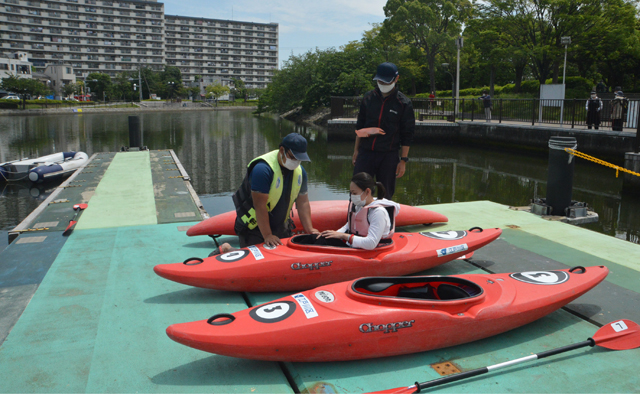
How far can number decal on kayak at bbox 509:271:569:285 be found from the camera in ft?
11.8

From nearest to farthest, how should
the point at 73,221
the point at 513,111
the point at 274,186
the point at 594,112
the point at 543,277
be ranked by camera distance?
1. the point at 543,277
2. the point at 274,186
3. the point at 73,221
4. the point at 594,112
5. the point at 513,111

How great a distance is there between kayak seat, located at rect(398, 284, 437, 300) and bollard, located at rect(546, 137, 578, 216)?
4.43 m

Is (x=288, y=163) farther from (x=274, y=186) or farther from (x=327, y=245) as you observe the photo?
(x=327, y=245)

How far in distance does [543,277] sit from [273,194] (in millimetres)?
2424

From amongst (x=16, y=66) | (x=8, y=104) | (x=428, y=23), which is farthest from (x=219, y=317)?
(x=16, y=66)

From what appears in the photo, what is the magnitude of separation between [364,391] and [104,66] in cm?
12489

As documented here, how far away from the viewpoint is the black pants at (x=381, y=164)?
5.47 m

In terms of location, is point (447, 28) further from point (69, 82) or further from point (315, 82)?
point (69, 82)

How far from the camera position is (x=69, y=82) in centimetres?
9688

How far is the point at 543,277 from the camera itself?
3.69 m

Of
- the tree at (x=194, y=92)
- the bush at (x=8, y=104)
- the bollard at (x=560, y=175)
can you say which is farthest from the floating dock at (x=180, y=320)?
the tree at (x=194, y=92)

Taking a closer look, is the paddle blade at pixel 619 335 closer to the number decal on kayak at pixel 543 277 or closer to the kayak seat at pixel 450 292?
the number decal on kayak at pixel 543 277

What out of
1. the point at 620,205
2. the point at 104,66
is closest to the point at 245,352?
the point at 620,205

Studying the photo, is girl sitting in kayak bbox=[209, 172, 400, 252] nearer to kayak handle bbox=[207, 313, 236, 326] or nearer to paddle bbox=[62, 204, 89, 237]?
kayak handle bbox=[207, 313, 236, 326]
